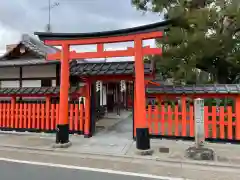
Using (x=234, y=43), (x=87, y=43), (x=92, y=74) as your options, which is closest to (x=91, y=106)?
(x=92, y=74)

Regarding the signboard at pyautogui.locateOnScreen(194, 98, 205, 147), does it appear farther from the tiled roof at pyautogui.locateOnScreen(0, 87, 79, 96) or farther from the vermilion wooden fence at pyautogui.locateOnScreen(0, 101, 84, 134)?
the tiled roof at pyautogui.locateOnScreen(0, 87, 79, 96)

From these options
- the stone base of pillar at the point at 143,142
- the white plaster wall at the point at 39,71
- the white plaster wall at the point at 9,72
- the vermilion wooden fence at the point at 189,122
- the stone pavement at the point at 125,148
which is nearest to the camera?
the stone pavement at the point at 125,148

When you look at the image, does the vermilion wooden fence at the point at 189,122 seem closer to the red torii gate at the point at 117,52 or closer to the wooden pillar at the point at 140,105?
the red torii gate at the point at 117,52

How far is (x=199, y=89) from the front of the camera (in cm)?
838

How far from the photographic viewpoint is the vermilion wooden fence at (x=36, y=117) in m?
9.46

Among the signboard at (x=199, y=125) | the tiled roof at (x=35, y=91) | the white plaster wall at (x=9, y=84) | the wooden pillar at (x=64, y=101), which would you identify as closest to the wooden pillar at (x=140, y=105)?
the signboard at (x=199, y=125)

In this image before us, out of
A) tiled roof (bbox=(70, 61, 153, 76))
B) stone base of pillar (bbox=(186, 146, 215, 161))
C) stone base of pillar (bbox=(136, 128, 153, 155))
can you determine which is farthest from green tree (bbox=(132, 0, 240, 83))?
stone base of pillar (bbox=(186, 146, 215, 161))

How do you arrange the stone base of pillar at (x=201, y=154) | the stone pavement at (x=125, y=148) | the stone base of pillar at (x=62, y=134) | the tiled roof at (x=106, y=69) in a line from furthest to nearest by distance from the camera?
the tiled roof at (x=106, y=69)
the stone base of pillar at (x=62, y=134)
the stone base of pillar at (x=201, y=154)
the stone pavement at (x=125, y=148)

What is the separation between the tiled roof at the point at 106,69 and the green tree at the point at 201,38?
8.00 feet

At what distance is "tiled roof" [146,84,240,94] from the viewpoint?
314 inches

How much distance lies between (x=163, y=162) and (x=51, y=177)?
2953mm

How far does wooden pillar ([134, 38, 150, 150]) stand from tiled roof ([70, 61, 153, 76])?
1.37 m

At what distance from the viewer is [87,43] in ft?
25.8

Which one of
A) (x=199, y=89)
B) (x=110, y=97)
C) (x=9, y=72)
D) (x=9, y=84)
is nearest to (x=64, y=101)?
(x=199, y=89)
